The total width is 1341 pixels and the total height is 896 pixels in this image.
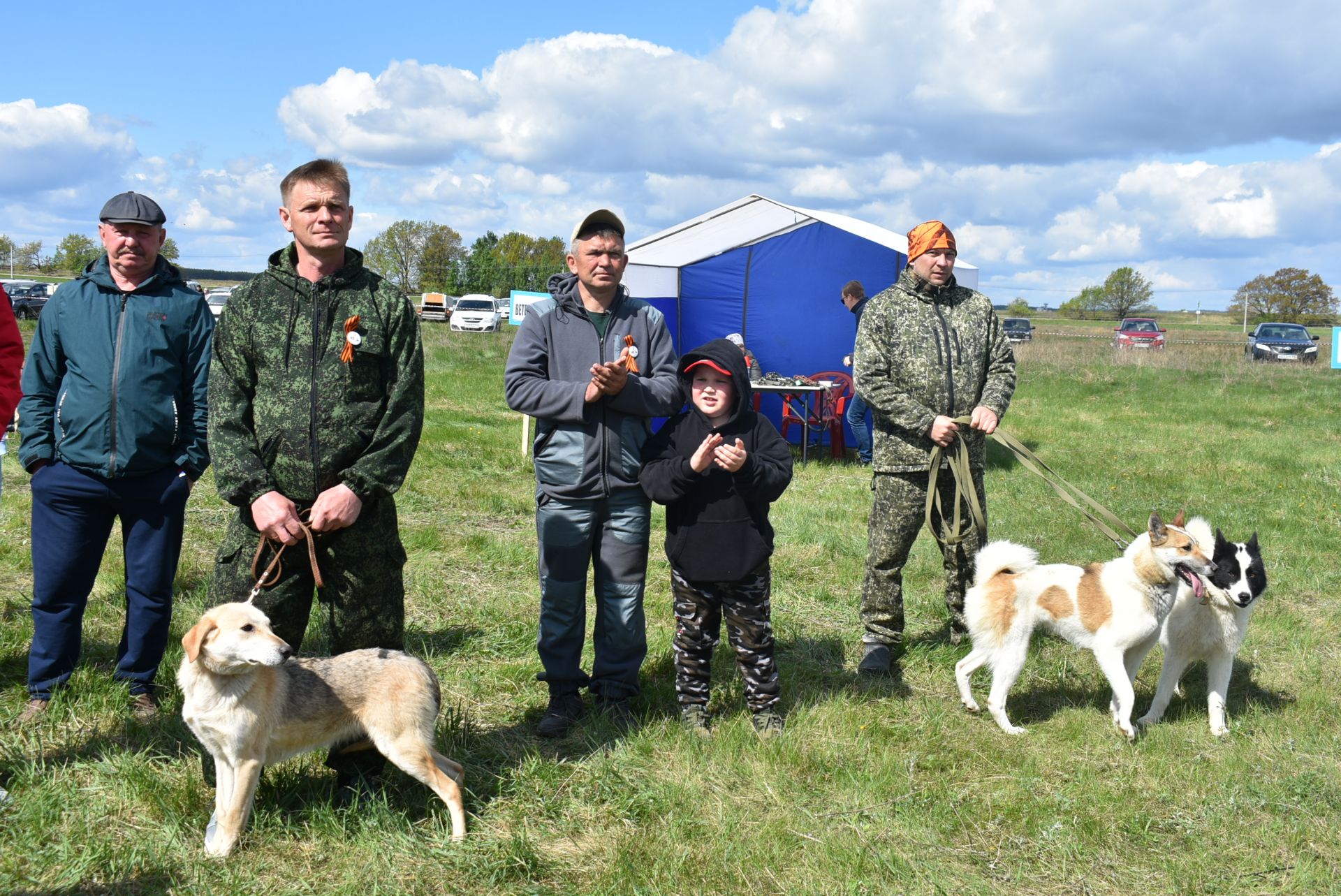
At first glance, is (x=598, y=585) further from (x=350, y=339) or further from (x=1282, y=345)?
(x=1282, y=345)

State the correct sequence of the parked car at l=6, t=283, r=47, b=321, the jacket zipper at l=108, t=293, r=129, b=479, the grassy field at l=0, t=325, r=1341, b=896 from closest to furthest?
the grassy field at l=0, t=325, r=1341, b=896 → the jacket zipper at l=108, t=293, r=129, b=479 → the parked car at l=6, t=283, r=47, b=321

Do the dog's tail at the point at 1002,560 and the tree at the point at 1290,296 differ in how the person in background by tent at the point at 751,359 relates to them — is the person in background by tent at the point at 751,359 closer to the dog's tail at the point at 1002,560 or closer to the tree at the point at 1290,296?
the dog's tail at the point at 1002,560

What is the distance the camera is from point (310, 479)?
9.80 feet

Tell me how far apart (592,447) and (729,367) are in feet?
1.92

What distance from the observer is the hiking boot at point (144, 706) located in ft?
12.4

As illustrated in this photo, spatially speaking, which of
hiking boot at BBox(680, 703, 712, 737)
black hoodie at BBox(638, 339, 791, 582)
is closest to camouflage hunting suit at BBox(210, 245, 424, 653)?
black hoodie at BBox(638, 339, 791, 582)

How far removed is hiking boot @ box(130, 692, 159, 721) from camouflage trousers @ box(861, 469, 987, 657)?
313cm

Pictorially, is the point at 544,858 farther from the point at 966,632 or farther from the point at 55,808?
the point at 966,632

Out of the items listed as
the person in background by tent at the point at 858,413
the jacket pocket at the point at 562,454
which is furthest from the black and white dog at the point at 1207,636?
the person in background by tent at the point at 858,413

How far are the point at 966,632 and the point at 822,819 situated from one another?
215cm

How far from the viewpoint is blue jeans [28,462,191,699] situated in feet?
12.0

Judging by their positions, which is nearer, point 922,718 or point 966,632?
point 922,718

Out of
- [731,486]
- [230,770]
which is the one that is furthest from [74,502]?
[731,486]

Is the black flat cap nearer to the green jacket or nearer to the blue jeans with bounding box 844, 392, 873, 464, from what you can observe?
the green jacket
